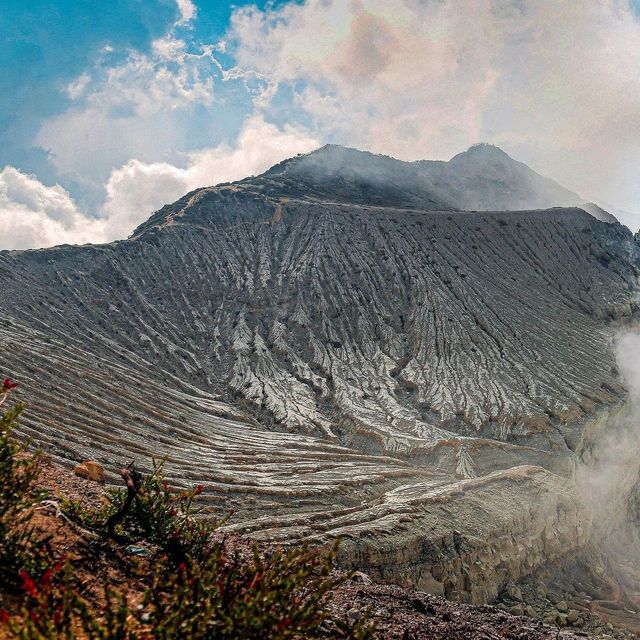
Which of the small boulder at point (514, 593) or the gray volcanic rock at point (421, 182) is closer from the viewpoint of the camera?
the small boulder at point (514, 593)

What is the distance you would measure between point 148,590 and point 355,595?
527 cm

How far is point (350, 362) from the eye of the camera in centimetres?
3675

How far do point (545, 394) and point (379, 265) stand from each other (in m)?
19.0

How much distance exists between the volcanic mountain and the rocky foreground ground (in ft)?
18.7

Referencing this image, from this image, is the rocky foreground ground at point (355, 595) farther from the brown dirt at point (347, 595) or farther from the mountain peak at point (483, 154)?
the mountain peak at point (483, 154)

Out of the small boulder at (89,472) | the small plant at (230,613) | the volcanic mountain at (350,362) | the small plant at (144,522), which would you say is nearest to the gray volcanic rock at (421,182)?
the volcanic mountain at (350,362)

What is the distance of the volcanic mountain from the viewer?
18.8m

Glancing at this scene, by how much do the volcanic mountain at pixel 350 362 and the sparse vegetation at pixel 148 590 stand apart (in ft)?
Result: 30.9

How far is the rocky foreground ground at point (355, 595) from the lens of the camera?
524 cm

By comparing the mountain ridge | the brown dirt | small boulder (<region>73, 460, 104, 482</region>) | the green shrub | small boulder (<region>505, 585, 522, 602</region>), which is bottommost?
small boulder (<region>505, 585, 522, 602</region>)

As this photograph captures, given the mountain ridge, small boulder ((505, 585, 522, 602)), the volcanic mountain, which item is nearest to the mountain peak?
the mountain ridge

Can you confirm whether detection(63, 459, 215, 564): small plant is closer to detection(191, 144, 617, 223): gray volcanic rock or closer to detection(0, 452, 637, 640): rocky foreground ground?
detection(0, 452, 637, 640): rocky foreground ground

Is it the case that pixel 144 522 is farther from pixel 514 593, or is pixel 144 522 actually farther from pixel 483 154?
pixel 483 154

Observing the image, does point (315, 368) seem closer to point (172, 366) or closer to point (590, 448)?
point (172, 366)
